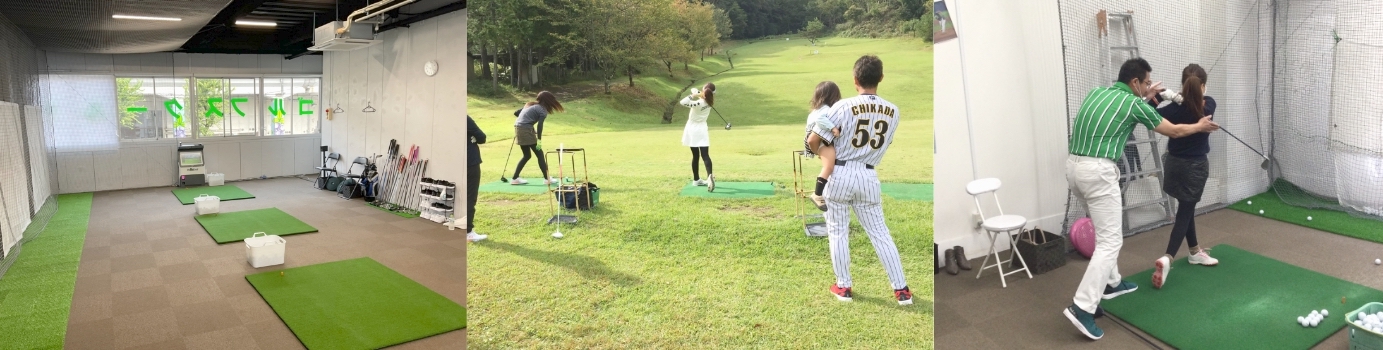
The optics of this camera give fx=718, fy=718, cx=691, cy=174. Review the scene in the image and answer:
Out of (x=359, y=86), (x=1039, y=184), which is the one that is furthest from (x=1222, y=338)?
(x=359, y=86)

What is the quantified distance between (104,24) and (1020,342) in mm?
10575

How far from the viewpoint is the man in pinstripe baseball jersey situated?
2.53 m

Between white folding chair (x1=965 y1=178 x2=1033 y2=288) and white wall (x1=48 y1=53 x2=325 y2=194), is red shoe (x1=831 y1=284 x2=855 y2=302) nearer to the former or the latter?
white folding chair (x1=965 y1=178 x2=1033 y2=288)

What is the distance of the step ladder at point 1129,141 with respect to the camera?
250cm

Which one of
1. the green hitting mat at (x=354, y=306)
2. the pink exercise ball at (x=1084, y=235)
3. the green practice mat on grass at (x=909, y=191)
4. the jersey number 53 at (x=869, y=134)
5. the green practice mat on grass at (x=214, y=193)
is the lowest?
the green hitting mat at (x=354, y=306)

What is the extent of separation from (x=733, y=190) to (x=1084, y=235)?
126 centimetres

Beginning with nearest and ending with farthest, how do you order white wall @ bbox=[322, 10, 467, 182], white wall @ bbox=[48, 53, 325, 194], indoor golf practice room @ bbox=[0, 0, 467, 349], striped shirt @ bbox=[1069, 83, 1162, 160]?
striped shirt @ bbox=[1069, 83, 1162, 160] → indoor golf practice room @ bbox=[0, 0, 467, 349] → white wall @ bbox=[322, 10, 467, 182] → white wall @ bbox=[48, 53, 325, 194]

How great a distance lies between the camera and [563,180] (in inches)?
97.6

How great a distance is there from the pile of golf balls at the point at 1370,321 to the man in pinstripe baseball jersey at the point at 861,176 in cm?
149

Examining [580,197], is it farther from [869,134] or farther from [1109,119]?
[1109,119]

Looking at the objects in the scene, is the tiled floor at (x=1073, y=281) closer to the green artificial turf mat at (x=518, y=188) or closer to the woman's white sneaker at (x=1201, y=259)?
the woman's white sneaker at (x=1201, y=259)

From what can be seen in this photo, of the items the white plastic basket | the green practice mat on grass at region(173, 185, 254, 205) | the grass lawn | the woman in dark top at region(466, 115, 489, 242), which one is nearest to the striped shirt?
the grass lawn

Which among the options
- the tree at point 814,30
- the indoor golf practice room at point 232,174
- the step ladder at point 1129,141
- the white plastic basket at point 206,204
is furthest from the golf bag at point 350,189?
the step ladder at point 1129,141

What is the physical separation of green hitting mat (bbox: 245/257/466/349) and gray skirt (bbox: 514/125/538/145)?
2903mm
